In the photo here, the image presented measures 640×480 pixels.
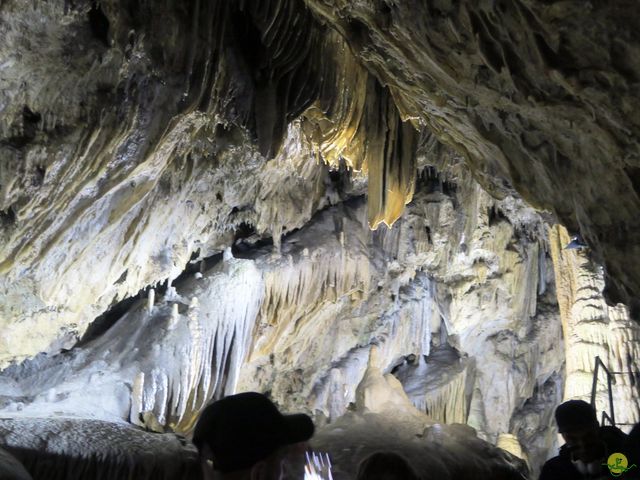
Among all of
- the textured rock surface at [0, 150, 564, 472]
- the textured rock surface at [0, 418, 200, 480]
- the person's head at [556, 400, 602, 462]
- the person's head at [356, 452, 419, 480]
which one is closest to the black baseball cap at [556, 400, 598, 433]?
the person's head at [556, 400, 602, 462]

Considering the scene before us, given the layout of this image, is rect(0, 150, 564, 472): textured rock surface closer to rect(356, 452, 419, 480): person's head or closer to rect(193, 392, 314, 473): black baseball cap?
rect(356, 452, 419, 480): person's head

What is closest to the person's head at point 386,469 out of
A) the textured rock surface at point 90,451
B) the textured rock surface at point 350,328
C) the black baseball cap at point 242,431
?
the black baseball cap at point 242,431

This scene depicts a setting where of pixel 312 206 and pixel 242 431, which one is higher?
pixel 312 206

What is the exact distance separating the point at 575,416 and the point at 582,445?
7 cm

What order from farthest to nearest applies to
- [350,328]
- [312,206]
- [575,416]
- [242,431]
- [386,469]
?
[350,328] < [312,206] < [575,416] < [386,469] < [242,431]

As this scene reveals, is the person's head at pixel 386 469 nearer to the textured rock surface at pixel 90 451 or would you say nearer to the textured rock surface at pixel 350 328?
the textured rock surface at pixel 90 451

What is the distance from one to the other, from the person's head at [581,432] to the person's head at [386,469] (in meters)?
0.44

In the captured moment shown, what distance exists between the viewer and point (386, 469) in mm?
1635

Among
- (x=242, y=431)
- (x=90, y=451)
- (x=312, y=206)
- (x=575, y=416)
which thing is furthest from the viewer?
(x=312, y=206)

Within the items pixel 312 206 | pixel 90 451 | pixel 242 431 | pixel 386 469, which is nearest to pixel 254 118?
pixel 90 451

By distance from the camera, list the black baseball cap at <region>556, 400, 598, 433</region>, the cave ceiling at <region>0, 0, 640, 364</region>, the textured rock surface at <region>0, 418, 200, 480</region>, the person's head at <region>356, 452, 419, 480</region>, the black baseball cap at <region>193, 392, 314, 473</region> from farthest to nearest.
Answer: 1. the textured rock surface at <region>0, 418, 200, 480</region>
2. the cave ceiling at <region>0, 0, 640, 364</region>
3. the black baseball cap at <region>556, 400, 598, 433</region>
4. the person's head at <region>356, 452, 419, 480</region>
5. the black baseball cap at <region>193, 392, 314, 473</region>

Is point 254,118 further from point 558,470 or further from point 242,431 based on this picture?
point 242,431

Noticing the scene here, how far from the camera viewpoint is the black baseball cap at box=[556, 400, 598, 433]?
1726 mm

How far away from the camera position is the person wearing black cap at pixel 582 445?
170 cm
